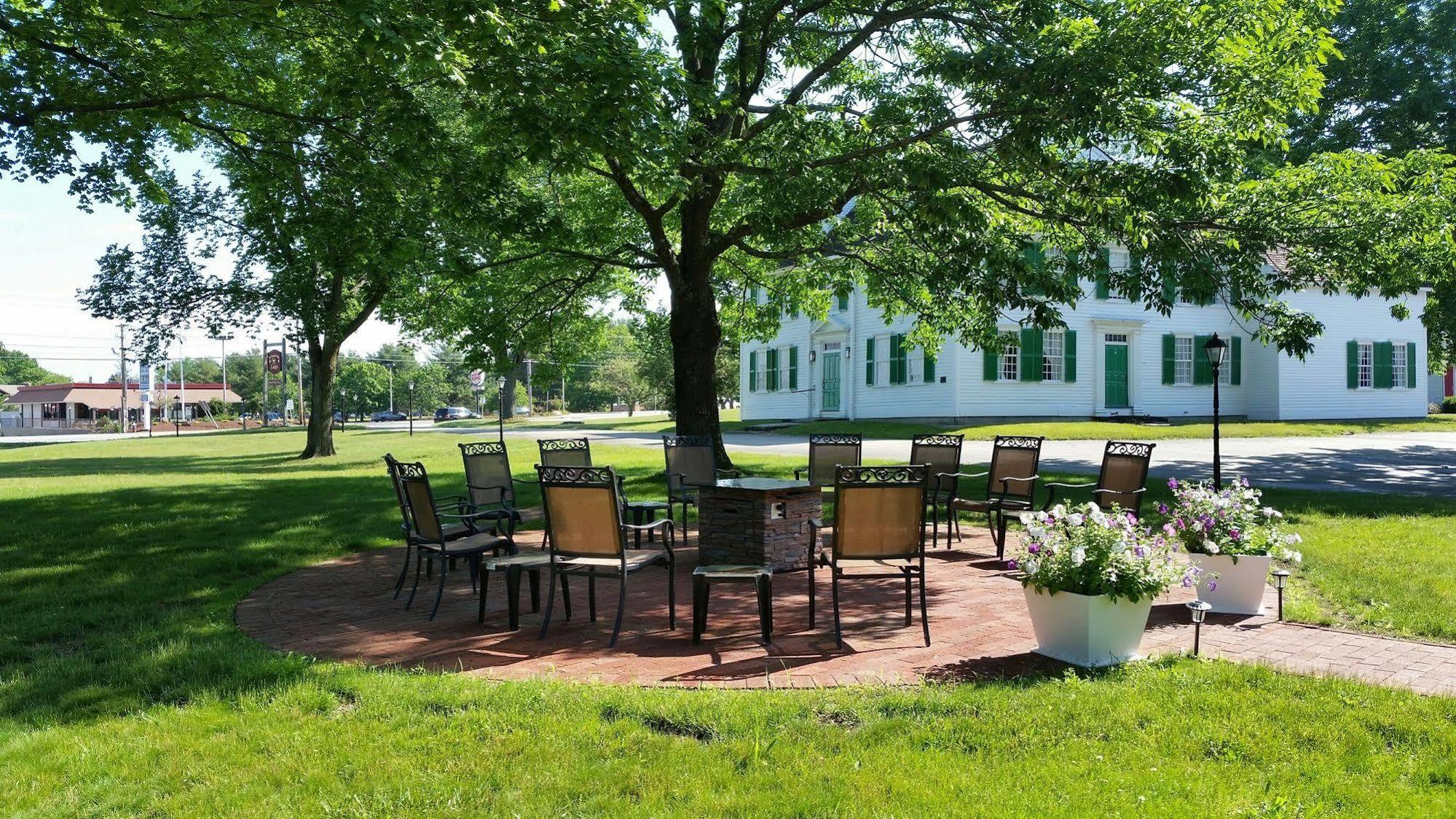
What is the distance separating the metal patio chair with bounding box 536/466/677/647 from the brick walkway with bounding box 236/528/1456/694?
385 millimetres

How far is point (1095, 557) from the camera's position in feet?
16.1

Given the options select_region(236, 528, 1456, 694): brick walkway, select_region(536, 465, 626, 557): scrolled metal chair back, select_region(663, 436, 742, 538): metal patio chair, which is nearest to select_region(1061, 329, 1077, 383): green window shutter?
select_region(663, 436, 742, 538): metal patio chair

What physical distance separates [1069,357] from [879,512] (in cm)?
2503

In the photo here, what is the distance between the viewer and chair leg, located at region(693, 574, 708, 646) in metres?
5.54

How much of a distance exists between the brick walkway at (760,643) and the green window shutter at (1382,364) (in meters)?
31.5

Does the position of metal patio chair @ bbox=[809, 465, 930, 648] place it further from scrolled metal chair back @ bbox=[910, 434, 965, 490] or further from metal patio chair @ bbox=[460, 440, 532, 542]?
metal patio chair @ bbox=[460, 440, 532, 542]

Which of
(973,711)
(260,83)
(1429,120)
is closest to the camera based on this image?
(973,711)

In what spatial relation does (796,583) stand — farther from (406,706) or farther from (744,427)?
(744,427)

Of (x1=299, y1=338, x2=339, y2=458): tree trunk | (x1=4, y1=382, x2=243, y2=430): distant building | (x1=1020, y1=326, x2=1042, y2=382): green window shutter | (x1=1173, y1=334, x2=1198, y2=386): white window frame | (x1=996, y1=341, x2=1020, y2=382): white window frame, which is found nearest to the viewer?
(x1=299, y1=338, x2=339, y2=458): tree trunk

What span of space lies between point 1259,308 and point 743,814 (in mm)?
9669

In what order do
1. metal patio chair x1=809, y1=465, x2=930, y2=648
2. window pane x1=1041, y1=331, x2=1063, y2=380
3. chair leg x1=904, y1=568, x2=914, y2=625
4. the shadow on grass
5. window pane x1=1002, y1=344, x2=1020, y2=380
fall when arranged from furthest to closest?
window pane x1=1041, y1=331, x2=1063, y2=380 → window pane x1=1002, y1=344, x2=1020, y2=380 → chair leg x1=904, y1=568, x2=914, y2=625 → metal patio chair x1=809, y1=465, x2=930, y2=648 → the shadow on grass

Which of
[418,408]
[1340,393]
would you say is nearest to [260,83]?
[1340,393]

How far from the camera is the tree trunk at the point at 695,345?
14078 millimetres

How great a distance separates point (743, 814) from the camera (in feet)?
10.2
